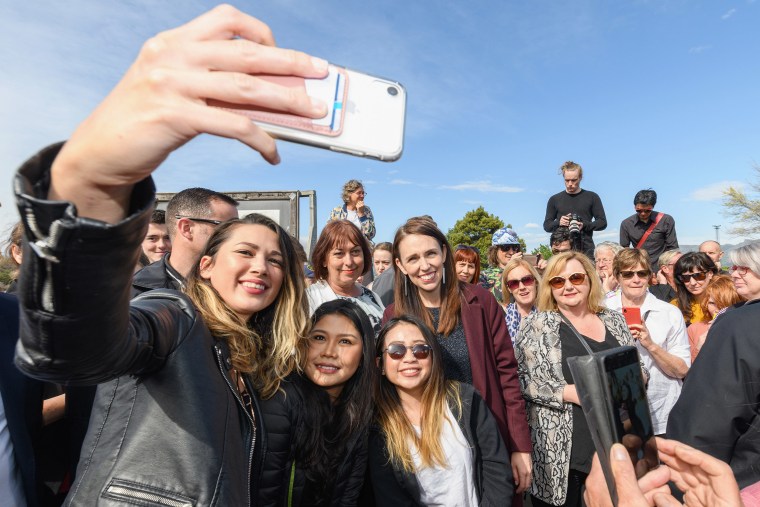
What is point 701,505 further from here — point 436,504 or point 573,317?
point 573,317

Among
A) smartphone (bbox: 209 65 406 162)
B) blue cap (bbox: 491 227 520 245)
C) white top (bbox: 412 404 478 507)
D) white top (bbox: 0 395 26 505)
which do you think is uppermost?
blue cap (bbox: 491 227 520 245)

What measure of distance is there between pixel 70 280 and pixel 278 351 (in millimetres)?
1485

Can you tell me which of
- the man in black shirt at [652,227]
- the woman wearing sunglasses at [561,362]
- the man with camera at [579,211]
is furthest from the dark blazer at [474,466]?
the man in black shirt at [652,227]

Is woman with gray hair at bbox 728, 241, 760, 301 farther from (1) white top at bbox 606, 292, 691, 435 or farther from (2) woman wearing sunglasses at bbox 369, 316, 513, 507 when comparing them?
(2) woman wearing sunglasses at bbox 369, 316, 513, 507

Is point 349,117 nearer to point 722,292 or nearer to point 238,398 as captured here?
point 238,398

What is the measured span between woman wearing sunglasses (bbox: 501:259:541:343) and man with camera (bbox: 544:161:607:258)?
254 centimetres

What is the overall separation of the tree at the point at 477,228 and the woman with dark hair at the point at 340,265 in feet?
118

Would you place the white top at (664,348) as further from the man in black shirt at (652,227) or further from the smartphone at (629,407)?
the man in black shirt at (652,227)

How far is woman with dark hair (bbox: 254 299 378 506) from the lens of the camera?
2103 millimetres

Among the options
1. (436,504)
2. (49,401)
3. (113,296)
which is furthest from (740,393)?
(49,401)

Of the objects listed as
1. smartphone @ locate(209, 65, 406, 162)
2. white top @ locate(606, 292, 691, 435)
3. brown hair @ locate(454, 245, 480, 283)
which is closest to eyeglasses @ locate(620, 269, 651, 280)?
white top @ locate(606, 292, 691, 435)

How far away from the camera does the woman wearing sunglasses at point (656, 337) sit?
3.58 meters

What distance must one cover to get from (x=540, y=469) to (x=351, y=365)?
1.57m

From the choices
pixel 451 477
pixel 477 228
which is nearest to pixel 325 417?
pixel 451 477
